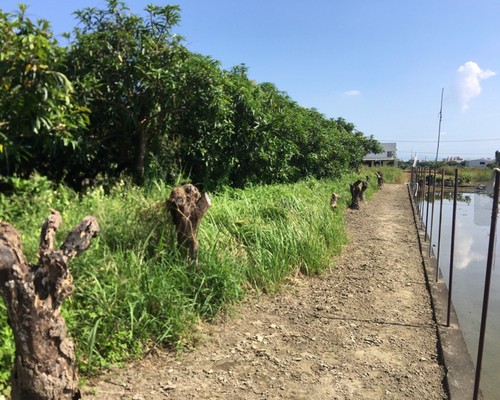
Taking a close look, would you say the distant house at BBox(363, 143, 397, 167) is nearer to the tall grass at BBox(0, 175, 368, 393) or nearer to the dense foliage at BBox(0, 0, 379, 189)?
the dense foliage at BBox(0, 0, 379, 189)

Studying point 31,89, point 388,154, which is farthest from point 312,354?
point 388,154

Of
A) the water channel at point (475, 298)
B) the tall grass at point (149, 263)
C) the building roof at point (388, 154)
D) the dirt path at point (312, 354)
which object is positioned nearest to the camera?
the dirt path at point (312, 354)

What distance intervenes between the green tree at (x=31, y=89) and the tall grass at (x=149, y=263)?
0.70 meters

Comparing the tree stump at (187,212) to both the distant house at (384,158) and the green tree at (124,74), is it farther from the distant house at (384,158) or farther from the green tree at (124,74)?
the distant house at (384,158)

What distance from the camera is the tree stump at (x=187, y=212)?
13.1 feet

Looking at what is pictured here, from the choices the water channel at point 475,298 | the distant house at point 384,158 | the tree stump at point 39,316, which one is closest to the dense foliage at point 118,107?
the tree stump at point 39,316

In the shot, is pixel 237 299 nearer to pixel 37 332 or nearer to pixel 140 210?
pixel 140 210

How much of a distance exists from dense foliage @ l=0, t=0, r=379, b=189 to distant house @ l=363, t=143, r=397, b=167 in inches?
2084

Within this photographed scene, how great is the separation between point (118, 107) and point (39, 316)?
4.54m

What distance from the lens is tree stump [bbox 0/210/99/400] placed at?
2.01 meters

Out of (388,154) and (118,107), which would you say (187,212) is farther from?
(388,154)

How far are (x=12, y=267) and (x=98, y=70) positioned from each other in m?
4.49

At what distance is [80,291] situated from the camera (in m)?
3.33

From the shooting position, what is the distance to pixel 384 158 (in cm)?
6731
